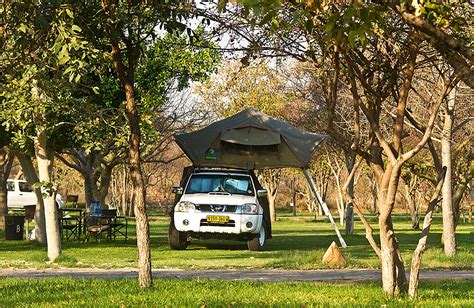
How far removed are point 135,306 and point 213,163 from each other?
16.9 meters

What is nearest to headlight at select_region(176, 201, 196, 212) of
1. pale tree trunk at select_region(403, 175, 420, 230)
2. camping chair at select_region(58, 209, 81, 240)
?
camping chair at select_region(58, 209, 81, 240)

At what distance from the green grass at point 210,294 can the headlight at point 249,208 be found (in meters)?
10.4

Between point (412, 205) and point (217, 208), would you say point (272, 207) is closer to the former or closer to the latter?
point (412, 205)

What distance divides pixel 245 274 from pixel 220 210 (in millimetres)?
7684

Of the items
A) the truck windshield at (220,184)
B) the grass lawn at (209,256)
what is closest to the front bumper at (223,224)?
the grass lawn at (209,256)

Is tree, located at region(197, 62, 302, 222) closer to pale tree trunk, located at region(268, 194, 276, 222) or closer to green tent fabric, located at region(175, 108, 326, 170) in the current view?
pale tree trunk, located at region(268, 194, 276, 222)

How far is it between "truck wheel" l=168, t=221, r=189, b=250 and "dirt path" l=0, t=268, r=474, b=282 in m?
6.95

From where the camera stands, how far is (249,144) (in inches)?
985

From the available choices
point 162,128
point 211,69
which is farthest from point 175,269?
point 162,128

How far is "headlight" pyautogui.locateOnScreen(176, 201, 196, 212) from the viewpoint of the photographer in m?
23.0

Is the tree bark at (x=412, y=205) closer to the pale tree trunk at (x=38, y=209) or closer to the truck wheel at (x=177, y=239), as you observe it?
the truck wheel at (x=177, y=239)

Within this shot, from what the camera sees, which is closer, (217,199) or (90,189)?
(217,199)

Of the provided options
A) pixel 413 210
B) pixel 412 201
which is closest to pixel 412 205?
pixel 412 201

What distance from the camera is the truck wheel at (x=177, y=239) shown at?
23.8 meters
